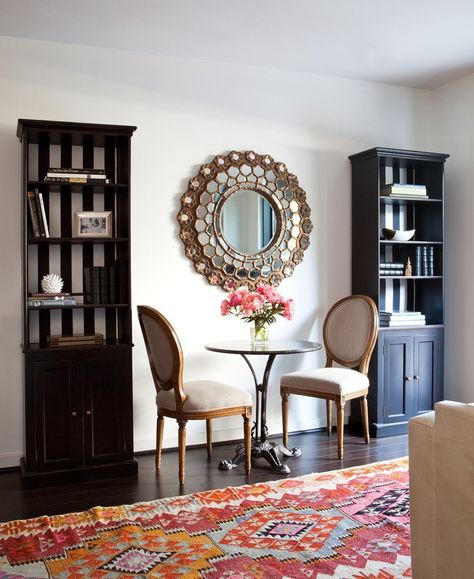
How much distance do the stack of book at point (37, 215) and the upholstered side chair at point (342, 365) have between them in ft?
6.08

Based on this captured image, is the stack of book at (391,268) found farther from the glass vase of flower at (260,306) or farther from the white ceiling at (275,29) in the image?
the white ceiling at (275,29)

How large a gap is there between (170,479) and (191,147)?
2254 mm

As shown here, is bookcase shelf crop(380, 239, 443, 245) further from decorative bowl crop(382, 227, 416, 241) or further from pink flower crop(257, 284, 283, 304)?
pink flower crop(257, 284, 283, 304)

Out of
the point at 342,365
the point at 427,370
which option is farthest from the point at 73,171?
the point at 427,370

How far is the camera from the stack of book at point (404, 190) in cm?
475

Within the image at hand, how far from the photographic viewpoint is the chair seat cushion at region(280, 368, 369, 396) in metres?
4.07

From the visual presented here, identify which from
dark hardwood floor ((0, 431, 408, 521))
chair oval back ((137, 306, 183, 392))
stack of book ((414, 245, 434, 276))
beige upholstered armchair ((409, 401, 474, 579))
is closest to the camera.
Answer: beige upholstered armchair ((409, 401, 474, 579))

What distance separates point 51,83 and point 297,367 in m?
2.65

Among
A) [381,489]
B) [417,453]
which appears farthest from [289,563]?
[381,489]

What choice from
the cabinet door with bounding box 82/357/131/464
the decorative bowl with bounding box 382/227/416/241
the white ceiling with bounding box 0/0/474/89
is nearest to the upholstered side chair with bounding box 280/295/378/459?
the decorative bowl with bounding box 382/227/416/241

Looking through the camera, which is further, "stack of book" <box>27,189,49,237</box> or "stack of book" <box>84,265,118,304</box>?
"stack of book" <box>84,265,118,304</box>

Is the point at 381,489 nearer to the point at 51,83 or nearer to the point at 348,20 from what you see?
the point at 348,20

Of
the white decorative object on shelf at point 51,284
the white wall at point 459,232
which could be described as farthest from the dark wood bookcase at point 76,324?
the white wall at point 459,232

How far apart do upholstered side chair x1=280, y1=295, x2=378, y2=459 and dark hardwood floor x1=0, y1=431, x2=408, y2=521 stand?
0.51ft
